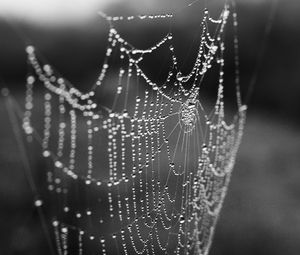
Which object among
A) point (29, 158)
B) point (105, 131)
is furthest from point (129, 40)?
point (29, 158)

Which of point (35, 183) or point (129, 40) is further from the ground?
point (129, 40)

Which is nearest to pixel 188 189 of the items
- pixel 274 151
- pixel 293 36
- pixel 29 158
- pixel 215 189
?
pixel 215 189

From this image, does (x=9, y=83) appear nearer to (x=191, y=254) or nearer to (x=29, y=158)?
(x=29, y=158)

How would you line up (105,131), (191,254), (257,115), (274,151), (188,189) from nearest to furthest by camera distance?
(188,189)
(191,254)
(105,131)
(274,151)
(257,115)

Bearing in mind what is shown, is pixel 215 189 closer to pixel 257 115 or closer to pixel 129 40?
pixel 129 40

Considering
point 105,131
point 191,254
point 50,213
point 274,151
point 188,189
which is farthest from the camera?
point 274,151

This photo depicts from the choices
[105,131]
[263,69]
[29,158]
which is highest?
[263,69]

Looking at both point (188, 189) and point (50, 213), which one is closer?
point (188, 189)
